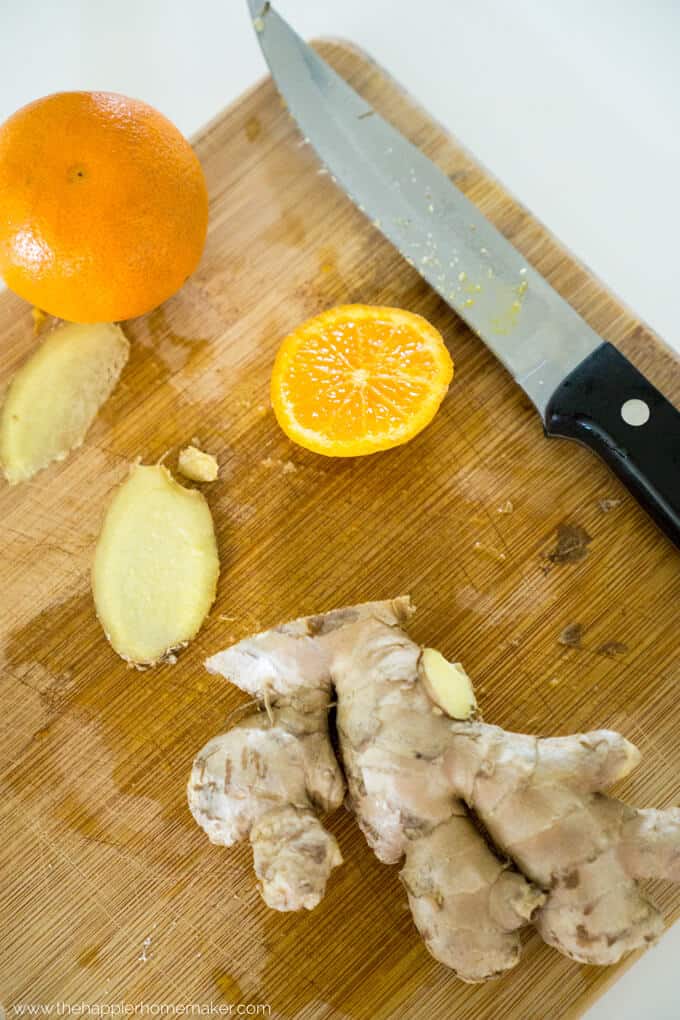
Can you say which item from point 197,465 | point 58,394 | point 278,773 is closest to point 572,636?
point 278,773

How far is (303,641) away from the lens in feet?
4.87

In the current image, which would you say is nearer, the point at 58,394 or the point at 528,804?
Result: the point at 528,804

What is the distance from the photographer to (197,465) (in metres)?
1.68

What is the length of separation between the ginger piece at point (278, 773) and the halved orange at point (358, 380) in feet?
1.14

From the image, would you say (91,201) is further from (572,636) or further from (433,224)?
(572,636)

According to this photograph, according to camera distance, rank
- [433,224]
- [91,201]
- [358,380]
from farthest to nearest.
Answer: [433,224], [358,380], [91,201]

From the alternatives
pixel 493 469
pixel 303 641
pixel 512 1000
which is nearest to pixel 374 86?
pixel 493 469

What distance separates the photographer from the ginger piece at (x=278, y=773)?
1.38 meters

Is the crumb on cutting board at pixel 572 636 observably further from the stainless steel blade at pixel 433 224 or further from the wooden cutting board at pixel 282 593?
the stainless steel blade at pixel 433 224

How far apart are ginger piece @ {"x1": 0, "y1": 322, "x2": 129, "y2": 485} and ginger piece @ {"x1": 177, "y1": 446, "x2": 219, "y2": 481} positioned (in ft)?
0.66

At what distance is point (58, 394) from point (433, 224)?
77 cm

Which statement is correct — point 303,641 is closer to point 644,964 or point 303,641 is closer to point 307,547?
point 307,547

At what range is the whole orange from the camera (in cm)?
148

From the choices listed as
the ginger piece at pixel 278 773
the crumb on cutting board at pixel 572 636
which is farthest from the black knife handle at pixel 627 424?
the ginger piece at pixel 278 773
